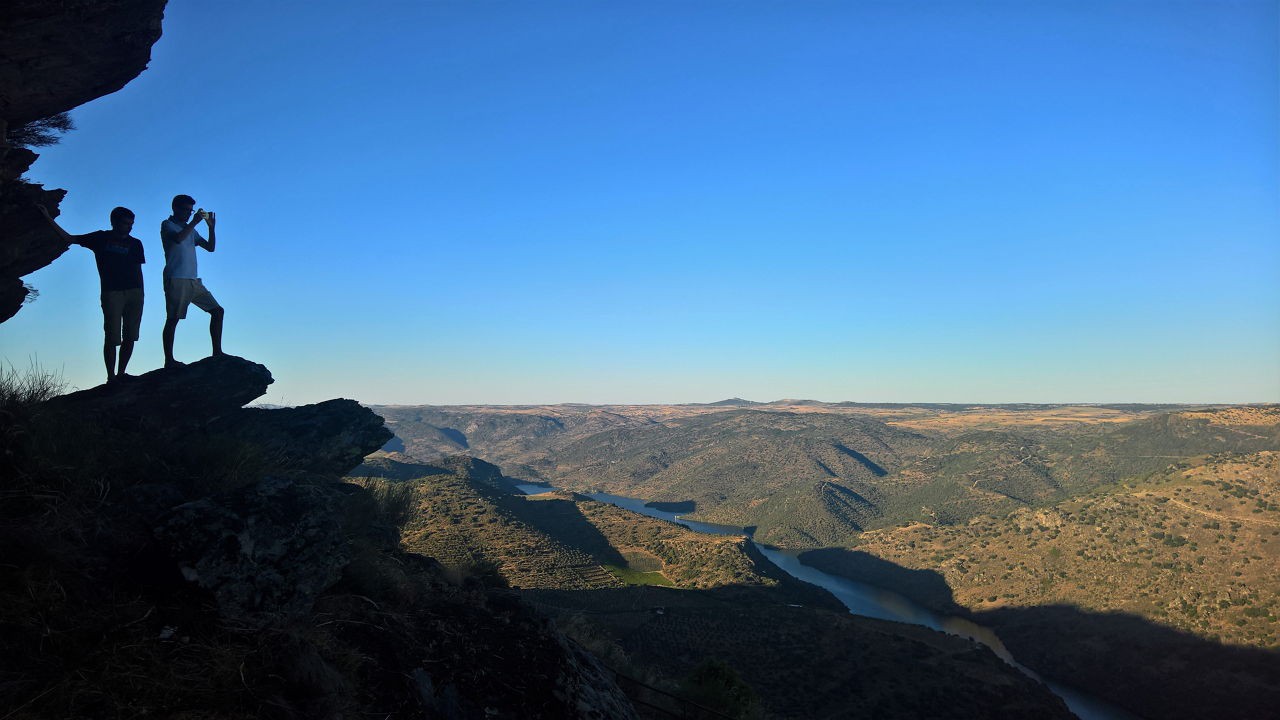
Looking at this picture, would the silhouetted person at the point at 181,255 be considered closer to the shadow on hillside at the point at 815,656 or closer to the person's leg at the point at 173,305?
the person's leg at the point at 173,305

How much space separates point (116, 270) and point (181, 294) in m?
0.98

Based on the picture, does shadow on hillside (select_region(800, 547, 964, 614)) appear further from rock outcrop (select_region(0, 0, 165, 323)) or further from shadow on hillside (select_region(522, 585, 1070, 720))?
rock outcrop (select_region(0, 0, 165, 323))

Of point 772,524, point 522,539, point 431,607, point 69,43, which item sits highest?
point 69,43

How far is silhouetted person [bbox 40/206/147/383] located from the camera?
1022 centimetres

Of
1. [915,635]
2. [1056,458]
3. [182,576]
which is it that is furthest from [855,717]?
[1056,458]

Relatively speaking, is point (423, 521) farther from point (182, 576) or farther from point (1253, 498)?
point (1253, 498)

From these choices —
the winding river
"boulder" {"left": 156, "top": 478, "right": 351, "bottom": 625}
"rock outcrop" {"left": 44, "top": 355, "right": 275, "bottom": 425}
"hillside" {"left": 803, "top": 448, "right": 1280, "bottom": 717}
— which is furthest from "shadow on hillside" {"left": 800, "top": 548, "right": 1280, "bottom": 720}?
"rock outcrop" {"left": 44, "top": 355, "right": 275, "bottom": 425}

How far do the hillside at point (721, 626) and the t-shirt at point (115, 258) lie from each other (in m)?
5.97

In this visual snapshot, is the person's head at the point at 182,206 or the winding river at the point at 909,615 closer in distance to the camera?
the person's head at the point at 182,206

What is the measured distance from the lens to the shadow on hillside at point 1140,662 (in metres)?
49.7

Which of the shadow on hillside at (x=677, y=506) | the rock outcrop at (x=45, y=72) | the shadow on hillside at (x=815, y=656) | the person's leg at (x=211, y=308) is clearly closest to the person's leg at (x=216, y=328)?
the person's leg at (x=211, y=308)

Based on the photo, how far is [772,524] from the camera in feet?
488

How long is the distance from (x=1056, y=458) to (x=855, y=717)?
155m

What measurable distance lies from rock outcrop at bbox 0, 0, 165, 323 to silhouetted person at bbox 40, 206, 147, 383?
70 centimetres
